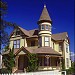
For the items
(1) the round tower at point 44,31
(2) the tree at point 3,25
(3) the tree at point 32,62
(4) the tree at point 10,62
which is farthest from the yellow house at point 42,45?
(2) the tree at point 3,25

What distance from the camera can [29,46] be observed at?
40125 mm

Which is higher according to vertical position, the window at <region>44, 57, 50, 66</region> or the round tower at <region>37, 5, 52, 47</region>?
the round tower at <region>37, 5, 52, 47</region>

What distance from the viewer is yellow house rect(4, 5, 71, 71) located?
36031 millimetres

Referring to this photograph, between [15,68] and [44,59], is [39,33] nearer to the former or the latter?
[44,59]

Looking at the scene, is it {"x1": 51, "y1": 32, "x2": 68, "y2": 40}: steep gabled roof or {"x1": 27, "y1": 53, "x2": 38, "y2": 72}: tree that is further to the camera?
{"x1": 51, "y1": 32, "x2": 68, "y2": 40}: steep gabled roof

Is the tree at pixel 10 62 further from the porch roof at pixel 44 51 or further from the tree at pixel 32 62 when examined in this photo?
the porch roof at pixel 44 51

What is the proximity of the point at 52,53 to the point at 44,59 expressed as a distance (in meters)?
2.15

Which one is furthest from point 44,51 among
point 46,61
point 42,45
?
point 42,45

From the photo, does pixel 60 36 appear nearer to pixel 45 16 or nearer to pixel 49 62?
pixel 45 16

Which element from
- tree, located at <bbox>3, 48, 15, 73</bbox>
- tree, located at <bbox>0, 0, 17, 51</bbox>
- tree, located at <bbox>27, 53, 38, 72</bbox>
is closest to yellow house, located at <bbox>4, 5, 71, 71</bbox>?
tree, located at <bbox>27, 53, 38, 72</bbox>

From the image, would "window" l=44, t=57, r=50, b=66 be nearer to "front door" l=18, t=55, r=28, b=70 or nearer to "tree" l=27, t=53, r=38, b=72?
"tree" l=27, t=53, r=38, b=72

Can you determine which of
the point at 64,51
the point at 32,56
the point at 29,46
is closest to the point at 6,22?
the point at 32,56

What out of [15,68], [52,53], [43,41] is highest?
[43,41]

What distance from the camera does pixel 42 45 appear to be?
3806 centimetres
